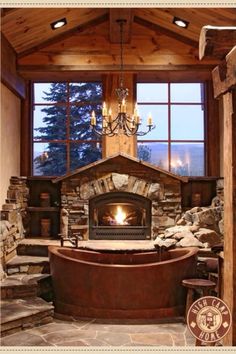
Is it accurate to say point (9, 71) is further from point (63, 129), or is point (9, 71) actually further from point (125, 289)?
point (125, 289)

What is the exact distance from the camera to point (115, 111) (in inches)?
276

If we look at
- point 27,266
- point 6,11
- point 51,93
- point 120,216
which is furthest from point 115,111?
point 27,266

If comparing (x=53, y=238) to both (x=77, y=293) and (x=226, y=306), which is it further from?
(x=226, y=306)

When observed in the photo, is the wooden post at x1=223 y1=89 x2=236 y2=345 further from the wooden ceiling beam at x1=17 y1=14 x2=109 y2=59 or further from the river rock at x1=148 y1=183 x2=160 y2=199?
the wooden ceiling beam at x1=17 y1=14 x2=109 y2=59

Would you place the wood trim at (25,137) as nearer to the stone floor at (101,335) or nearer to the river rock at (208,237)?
the river rock at (208,237)

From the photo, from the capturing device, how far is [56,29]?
6.61m

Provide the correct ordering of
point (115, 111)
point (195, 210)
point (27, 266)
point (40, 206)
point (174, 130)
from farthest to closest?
point (174, 130) → point (40, 206) → point (115, 111) → point (195, 210) → point (27, 266)

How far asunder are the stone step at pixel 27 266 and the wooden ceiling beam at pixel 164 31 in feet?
12.7

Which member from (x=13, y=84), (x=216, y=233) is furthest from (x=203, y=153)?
(x=13, y=84)

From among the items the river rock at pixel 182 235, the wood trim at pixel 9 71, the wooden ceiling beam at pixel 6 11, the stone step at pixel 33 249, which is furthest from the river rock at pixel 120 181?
the wooden ceiling beam at pixel 6 11

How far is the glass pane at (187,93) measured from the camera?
741 cm

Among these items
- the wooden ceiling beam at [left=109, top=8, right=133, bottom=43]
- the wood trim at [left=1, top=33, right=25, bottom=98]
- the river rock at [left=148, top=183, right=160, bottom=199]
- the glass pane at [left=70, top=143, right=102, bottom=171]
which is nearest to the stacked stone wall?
the glass pane at [left=70, top=143, right=102, bottom=171]

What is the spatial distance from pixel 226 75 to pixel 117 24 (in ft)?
12.2

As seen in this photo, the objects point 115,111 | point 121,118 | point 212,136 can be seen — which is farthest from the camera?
point 212,136
